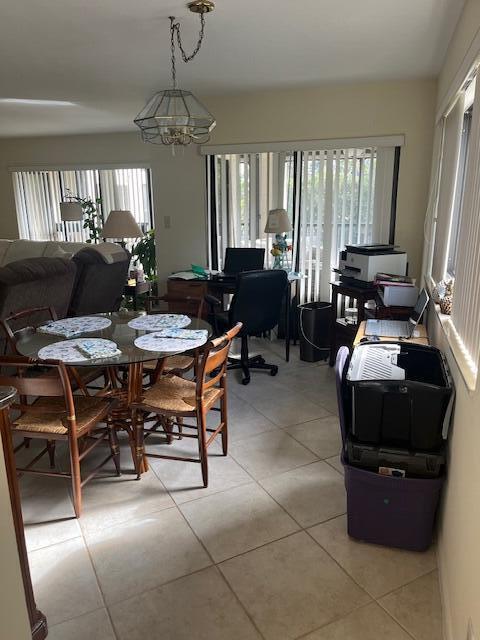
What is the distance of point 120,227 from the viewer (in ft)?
15.8

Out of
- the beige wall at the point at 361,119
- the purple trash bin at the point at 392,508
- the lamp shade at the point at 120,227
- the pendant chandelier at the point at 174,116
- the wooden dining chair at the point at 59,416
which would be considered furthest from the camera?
the lamp shade at the point at 120,227

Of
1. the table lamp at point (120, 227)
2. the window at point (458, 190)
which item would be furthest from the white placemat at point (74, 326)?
the window at point (458, 190)

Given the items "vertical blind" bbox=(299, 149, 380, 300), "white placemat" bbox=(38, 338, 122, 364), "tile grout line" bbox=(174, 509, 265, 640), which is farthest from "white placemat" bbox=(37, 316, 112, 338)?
"vertical blind" bbox=(299, 149, 380, 300)

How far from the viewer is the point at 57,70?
3.55m

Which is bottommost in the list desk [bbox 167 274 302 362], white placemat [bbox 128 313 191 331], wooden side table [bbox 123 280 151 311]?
wooden side table [bbox 123 280 151 311]

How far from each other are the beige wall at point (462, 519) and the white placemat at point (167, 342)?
47.8 inches

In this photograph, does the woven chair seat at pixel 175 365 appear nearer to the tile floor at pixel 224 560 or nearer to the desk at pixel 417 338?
the tile floor at pixel 224 560

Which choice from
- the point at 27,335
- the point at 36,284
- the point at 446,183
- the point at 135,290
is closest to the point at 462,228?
the point at 446,183

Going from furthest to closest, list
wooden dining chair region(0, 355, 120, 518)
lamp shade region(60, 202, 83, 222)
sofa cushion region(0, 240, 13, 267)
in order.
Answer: lamp shade region(60, 202, 83, 222) < sofa cushion region(0, 240, 13, 267) < wooden dining chair region(0, 355, 120, 518)

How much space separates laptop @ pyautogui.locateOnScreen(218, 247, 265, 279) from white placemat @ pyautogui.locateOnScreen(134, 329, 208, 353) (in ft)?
6.52

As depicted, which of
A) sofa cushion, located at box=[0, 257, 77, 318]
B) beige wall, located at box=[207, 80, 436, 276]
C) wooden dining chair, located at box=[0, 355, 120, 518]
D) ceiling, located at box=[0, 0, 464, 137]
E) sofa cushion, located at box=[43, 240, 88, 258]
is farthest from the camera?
sofa cushion, located at box=[43, 240, 88, 258]

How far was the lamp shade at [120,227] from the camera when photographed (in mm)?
4801

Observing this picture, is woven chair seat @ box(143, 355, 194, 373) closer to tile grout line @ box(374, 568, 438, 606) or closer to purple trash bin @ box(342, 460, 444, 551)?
purple trash bin @ box(342, 460, 444, 551)

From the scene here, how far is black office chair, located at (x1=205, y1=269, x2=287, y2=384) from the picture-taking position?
3494mm
